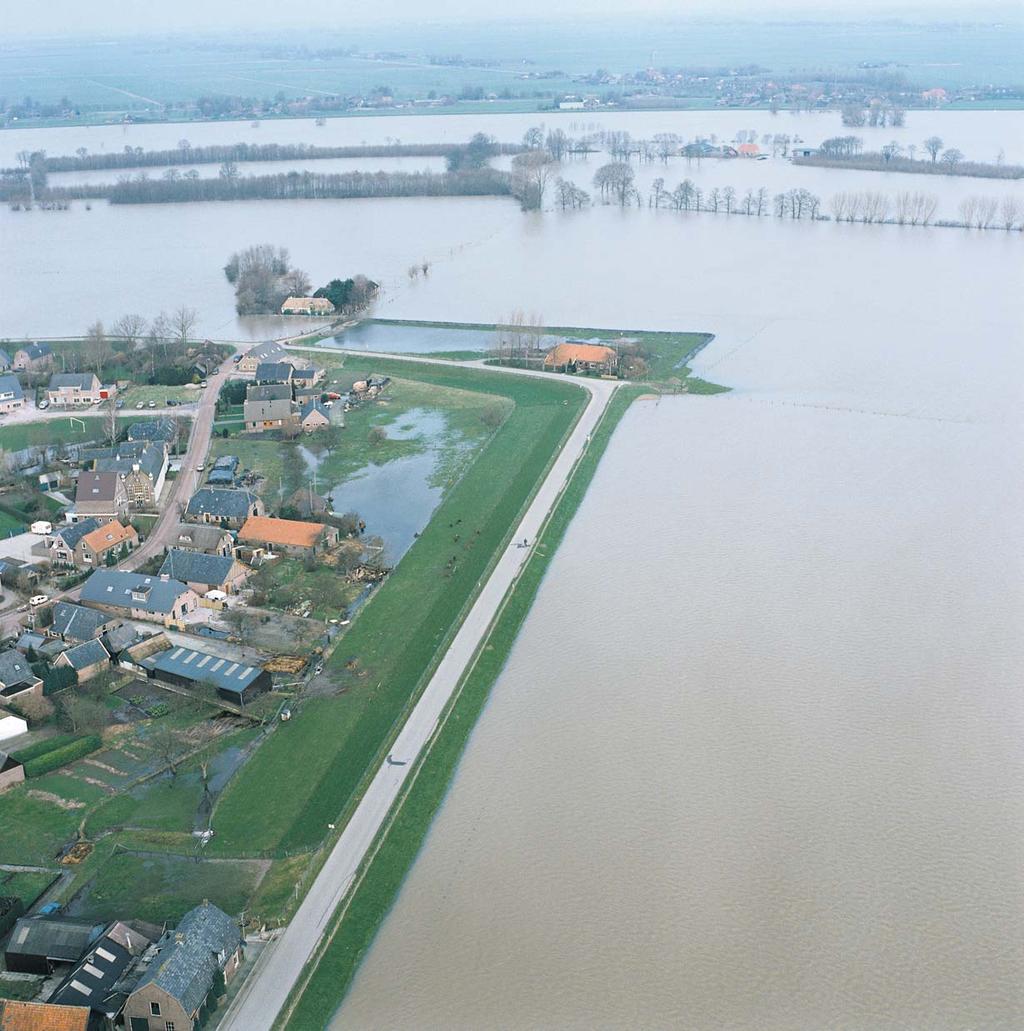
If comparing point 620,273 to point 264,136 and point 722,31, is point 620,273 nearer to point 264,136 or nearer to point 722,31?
point 264,136

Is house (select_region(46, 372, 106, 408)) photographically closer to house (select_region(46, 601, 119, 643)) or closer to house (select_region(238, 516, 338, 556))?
house (select_region(238, 516, 338, 556))

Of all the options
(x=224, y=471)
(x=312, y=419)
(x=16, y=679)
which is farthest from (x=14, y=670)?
(x=312, y=419)

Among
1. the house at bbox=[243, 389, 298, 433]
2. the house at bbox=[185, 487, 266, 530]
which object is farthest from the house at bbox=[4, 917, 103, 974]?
the house at bbox=[243, 389, 298, 433]

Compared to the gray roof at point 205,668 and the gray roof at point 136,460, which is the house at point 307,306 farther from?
the gray roof at point 205,668

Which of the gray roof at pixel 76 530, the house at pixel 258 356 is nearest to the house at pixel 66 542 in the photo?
the gray roof at pixel 76 530

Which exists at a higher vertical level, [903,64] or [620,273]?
[903,64]

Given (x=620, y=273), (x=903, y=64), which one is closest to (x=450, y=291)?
(x=620, y=273)
